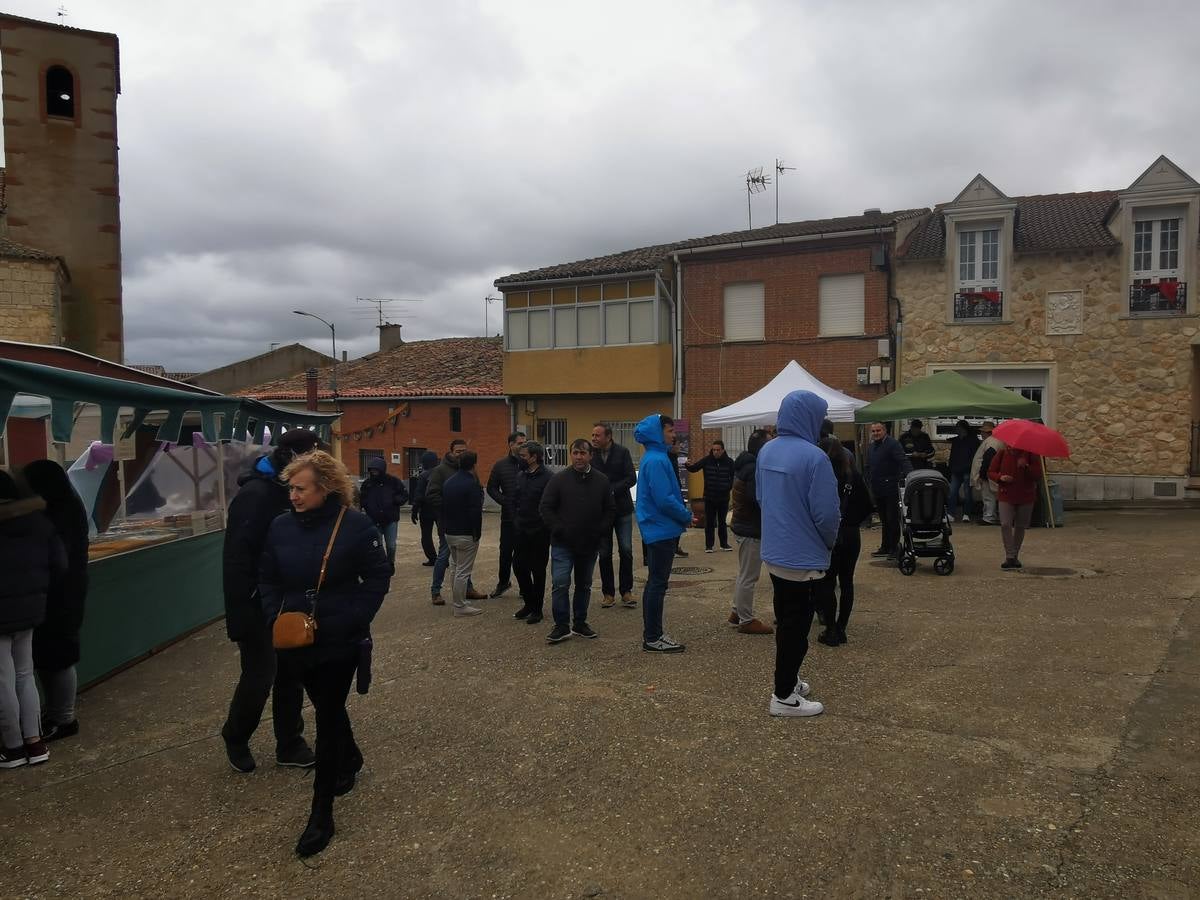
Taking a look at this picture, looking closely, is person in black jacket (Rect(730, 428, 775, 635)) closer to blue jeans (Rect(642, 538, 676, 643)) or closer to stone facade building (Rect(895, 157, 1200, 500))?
blue jeans (Rect(642, 538, 676, 643))

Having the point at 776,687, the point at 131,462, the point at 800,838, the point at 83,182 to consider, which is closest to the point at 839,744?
the point at 776,687

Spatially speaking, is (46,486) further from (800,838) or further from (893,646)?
(893,646)

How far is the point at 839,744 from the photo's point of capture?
13.2 feet

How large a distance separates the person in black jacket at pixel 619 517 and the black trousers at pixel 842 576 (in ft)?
7.49

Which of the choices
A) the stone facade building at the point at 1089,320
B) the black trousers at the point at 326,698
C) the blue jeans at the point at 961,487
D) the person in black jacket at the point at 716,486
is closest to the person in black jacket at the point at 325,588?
the black trousers at the point at 326,698

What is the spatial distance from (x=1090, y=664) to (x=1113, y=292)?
1311 centimetres

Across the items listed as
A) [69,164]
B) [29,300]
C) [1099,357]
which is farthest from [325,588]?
[69,164]

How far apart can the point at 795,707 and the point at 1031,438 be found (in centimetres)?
519

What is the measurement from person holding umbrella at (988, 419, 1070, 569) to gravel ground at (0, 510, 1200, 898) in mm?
2027

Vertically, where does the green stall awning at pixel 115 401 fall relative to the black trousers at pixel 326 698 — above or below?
above

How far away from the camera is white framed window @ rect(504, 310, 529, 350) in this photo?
71.2 ft

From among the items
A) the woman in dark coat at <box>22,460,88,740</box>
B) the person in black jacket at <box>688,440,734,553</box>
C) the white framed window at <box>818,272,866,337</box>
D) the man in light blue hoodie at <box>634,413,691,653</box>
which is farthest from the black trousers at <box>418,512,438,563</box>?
the white framed window at <box>818,272,866,337</box>

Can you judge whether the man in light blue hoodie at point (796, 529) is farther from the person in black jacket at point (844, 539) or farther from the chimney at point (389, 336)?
the chimney at point (389, 336)

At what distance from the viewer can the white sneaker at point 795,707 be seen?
14.4 feet
